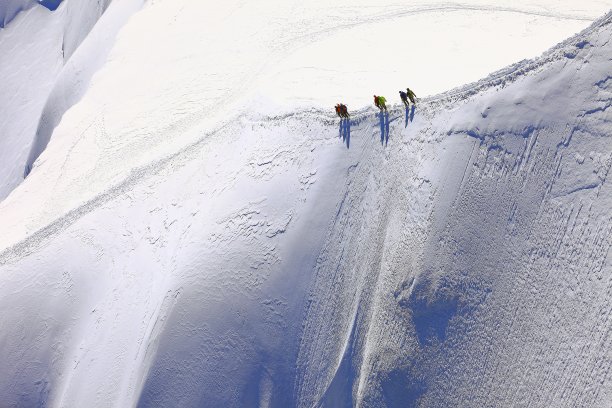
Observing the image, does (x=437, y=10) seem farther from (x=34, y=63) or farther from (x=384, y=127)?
(x=34, y=63)

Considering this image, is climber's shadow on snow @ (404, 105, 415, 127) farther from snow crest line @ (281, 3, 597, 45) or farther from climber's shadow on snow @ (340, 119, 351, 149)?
snow crest line @ (281, 3, 597, 45)

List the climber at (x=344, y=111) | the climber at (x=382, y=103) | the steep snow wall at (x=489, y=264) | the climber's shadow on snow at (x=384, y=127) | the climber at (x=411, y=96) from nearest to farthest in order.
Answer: the steep snow wall at (x=489, y=264)
the climber at (x=411, y=96)
the climber at (x=382, y=103)
the climber's shadow on snow at (x=384, y=127)
the climber at (x=344, y=111)

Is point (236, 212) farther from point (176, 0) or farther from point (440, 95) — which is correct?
point (176, 0)

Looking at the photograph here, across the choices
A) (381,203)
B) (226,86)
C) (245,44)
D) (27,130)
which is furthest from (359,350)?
(27,130)

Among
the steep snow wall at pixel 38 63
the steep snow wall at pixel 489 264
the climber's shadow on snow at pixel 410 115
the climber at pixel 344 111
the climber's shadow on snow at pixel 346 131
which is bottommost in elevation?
the steep snow wall at pixel 489 264

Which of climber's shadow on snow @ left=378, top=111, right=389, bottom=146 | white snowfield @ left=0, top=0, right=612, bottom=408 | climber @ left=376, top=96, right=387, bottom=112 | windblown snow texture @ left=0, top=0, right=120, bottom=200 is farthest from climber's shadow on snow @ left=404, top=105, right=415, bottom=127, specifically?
windblown snow texture @ left=0, top=0, right=120, bottom=200

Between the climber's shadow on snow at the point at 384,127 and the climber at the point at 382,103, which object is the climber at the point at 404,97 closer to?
the climber at the point at 382,103

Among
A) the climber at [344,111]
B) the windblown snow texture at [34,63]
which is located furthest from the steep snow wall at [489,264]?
the windblown snow texture at [34,63]
